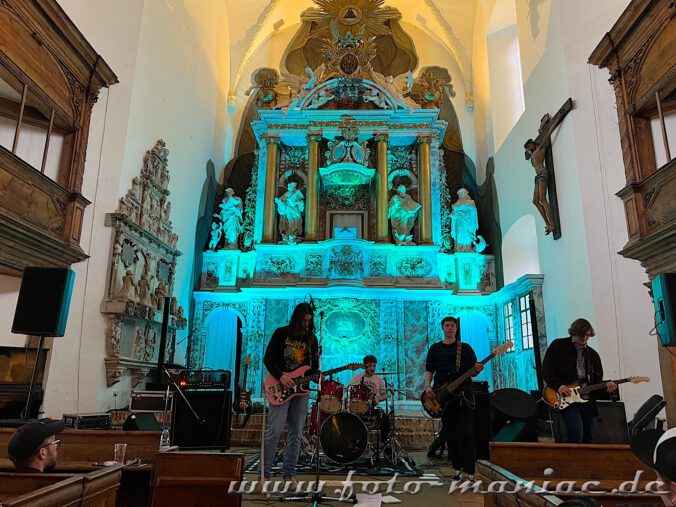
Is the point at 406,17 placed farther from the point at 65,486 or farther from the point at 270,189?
the point at 65,486

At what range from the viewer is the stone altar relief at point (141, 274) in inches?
306

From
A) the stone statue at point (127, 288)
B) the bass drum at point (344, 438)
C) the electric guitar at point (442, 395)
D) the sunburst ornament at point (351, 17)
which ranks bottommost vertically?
the bass drum at point (344, 438)

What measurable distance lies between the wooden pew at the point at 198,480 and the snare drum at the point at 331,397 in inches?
130

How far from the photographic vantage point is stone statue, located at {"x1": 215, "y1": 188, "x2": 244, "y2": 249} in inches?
491

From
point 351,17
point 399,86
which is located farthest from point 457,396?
point 351,17

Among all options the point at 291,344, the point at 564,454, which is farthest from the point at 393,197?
the point at 564,454

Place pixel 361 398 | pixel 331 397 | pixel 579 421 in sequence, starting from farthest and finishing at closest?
pixel 361 398 → pixel 331 397 → pixel 579 421

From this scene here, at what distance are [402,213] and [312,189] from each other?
2249mm

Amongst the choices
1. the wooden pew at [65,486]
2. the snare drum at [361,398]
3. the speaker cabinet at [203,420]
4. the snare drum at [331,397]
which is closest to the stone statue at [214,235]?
the snare drum at [331,397]

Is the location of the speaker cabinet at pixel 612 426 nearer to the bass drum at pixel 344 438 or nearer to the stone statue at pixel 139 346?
the bass drum at pixel 344 438

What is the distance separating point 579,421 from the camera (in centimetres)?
435

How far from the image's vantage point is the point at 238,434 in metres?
8.12

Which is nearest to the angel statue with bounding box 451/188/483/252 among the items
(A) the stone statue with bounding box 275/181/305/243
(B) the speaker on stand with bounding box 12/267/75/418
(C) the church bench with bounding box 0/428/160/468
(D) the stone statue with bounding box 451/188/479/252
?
(D) the stone statue with bounding box 451/188/479/252

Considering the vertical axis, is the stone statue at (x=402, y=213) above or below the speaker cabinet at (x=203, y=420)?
above
